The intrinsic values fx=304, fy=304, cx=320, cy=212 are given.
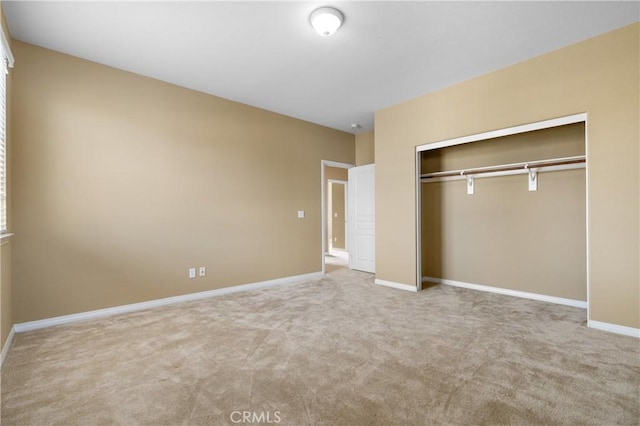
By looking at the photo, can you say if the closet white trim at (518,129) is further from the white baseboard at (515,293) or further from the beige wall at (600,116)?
the white baseboard at (515,293)

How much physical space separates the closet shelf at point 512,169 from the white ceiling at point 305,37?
1.22 m

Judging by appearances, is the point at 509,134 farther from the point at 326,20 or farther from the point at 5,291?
the point at 5,291

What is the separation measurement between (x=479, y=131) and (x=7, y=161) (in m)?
4.90

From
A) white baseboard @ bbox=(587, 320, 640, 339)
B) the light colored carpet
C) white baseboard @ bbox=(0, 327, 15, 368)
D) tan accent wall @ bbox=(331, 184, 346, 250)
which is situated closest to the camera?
the light colored carpet

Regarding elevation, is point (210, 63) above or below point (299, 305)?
above

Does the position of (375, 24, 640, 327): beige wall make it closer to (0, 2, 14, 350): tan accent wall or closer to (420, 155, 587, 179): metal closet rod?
(420, 155, 587, 179): metal closet rod

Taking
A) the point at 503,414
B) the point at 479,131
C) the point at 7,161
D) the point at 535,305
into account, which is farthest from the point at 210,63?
the point at 535,305

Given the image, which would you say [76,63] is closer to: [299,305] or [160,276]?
[160,276]

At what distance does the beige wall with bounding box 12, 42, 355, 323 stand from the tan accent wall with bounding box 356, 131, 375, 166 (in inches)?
64.0

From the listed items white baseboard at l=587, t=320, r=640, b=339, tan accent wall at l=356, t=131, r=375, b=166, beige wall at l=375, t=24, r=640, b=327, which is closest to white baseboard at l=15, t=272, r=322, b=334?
tan accent wall at l=356, t=131, r=375, b=166

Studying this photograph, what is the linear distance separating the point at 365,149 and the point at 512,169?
2.74m

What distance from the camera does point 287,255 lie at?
5078mm

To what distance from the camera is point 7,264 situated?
2689 millimetres

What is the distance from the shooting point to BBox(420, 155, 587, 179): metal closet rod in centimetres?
345
